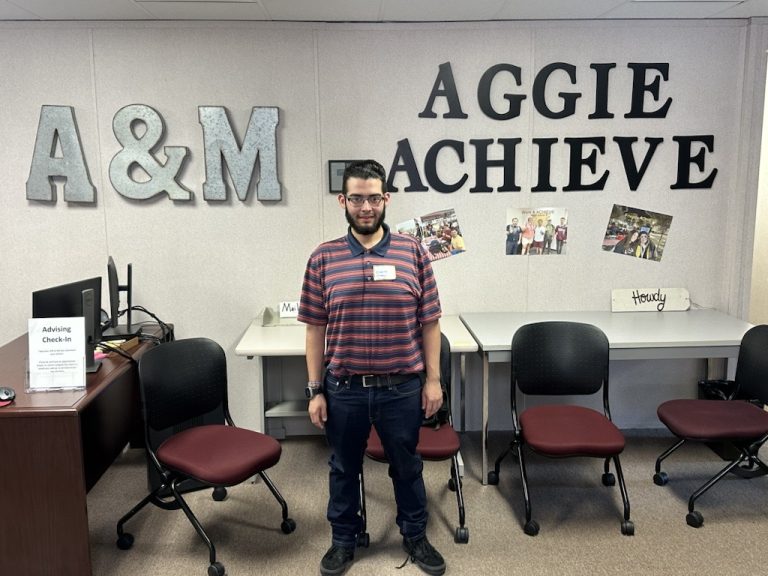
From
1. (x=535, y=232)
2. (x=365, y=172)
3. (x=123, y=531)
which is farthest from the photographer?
(x=535, y=232)

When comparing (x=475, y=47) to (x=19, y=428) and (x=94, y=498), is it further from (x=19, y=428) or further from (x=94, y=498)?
(x=94, y=498)

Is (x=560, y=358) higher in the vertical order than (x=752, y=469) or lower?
higher

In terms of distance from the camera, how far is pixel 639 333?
10.1ft

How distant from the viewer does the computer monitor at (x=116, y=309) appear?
3031 mm

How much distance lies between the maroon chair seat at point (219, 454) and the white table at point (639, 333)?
1121 millimetres

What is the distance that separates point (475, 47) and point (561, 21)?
0.49m

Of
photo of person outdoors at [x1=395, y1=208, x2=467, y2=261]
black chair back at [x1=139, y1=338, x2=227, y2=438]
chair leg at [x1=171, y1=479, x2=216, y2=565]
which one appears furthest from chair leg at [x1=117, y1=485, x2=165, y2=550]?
photo of person outdoors at [x1=395, y1=208, x2=467, y2=261]

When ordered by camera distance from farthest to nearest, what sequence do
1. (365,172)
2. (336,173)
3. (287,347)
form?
(336,173) → (287,347) → (365,172)

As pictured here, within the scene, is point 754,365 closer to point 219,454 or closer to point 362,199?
point 362,199

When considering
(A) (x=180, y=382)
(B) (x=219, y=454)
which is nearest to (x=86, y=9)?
(A) (x=180, y=382)

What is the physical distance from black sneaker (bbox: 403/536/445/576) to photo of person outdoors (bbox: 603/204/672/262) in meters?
2.05

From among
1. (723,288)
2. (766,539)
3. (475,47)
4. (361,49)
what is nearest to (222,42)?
(361,49)

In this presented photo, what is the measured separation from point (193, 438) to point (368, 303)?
3.46ft

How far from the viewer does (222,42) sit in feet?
10.8
